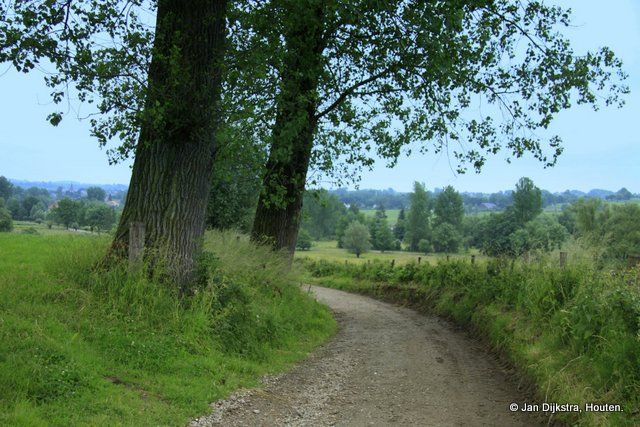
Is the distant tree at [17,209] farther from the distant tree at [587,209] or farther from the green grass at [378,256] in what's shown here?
the distant tree at [587,209]

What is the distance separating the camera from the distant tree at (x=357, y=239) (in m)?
90.8

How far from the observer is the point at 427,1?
1052 cm

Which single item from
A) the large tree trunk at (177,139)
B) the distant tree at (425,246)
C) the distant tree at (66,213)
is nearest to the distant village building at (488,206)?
the distant tree at (425,246)

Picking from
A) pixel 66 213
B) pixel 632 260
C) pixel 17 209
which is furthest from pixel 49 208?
pixel 632 260

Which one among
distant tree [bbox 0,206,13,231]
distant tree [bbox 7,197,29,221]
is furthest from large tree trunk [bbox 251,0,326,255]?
distant tree [bbox 7,197,29,221]

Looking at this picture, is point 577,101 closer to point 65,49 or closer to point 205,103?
point 205,103

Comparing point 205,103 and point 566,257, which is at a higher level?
point 205,103

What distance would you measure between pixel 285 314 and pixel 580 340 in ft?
19.8

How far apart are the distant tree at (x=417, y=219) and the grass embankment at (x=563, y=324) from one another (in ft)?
274

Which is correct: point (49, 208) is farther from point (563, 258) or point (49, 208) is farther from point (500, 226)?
Result: point (500, 226)

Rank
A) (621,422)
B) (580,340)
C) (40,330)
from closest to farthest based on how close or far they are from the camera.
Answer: (621,422)
(40,330)
(580,340)

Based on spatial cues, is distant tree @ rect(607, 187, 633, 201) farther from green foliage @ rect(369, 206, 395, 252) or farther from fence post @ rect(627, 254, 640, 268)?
fence post @ rect(627, 254, 640, 268)

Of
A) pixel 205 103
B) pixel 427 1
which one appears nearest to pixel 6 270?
pixel 205 103

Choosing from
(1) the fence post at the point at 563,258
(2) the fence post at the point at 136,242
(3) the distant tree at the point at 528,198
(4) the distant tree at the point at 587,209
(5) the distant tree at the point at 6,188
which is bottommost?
(2) the fence post at the point at 136,242
